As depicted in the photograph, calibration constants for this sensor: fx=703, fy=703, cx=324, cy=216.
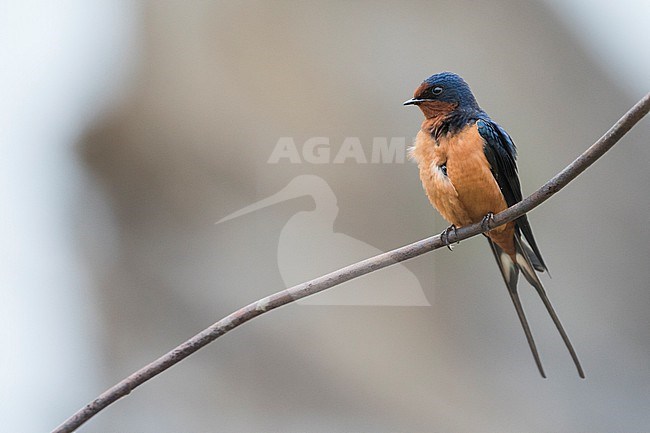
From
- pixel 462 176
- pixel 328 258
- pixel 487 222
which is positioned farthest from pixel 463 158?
pixel 328 258

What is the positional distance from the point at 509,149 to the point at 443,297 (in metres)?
1.54

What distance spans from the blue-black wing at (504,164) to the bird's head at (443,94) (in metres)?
0.05

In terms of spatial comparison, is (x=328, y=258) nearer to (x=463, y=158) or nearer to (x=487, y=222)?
(x=463, y=158)

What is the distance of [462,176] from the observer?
1097 mm

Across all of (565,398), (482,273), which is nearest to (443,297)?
(482,273)

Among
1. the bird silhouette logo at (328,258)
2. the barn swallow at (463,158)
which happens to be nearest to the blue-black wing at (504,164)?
the barn swallow at (463,158)

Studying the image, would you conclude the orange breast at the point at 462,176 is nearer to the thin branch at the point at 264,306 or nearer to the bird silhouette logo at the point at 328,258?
the thin branch at the point at 264,306

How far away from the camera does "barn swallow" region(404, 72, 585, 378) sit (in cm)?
108

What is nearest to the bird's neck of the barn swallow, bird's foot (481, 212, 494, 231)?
the barn swallow

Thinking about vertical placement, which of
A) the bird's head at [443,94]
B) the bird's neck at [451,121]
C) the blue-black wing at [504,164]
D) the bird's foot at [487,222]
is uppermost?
the bird's head at [443,94]

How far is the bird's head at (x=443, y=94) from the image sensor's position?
107 centimetres

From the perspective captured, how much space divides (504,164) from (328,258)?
1.42 meters

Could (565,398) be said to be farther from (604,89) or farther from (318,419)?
(604,89)

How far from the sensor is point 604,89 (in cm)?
265
